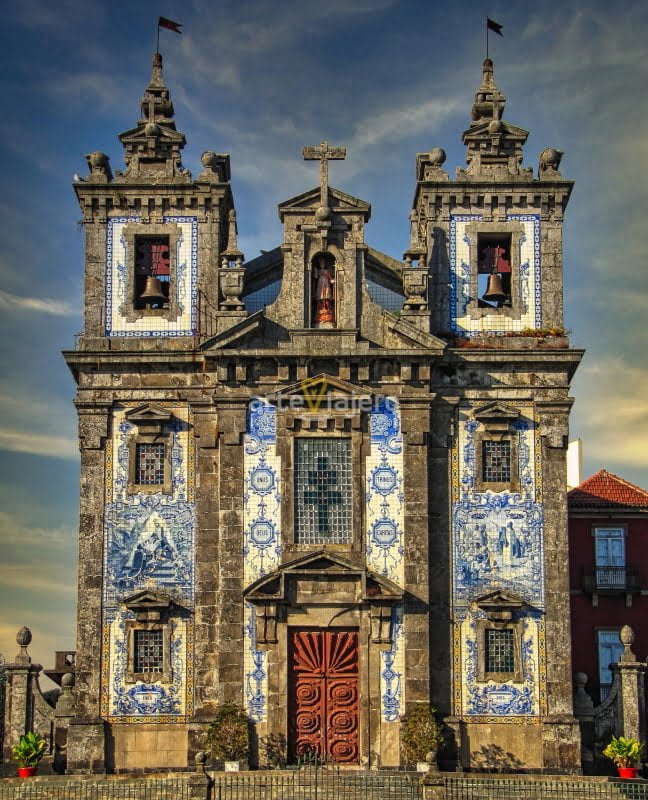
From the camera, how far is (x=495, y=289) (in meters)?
35.2

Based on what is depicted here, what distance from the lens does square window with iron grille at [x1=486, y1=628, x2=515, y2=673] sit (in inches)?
1309

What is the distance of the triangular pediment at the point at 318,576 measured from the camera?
3247 cm

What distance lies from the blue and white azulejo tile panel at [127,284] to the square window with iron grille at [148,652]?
7.38 meters

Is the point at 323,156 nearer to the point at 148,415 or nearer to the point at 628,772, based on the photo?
the point at 148,415

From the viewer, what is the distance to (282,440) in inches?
1323

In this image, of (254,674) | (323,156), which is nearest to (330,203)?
(323,156)

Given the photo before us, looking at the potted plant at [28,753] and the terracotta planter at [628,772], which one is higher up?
the potted plant at [28,753]

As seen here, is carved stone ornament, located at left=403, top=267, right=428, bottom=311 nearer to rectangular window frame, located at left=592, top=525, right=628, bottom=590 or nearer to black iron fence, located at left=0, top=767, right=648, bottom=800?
rectangular window frame, located at left=592, top=525, right=628, bottom=590

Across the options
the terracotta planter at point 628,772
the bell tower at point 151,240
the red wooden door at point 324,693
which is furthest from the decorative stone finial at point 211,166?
the terracotta planter at point 628,772

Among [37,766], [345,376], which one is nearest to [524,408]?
[345,376]

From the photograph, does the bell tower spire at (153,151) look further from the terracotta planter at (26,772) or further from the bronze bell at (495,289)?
the terracotta planter at (26,772)

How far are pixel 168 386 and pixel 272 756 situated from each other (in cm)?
919

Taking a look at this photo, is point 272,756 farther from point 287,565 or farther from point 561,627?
point 561,627

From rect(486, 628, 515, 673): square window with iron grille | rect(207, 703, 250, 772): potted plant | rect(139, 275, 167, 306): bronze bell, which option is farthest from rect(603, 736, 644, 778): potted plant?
rect(139, 275, 167, 306): bronze bell
